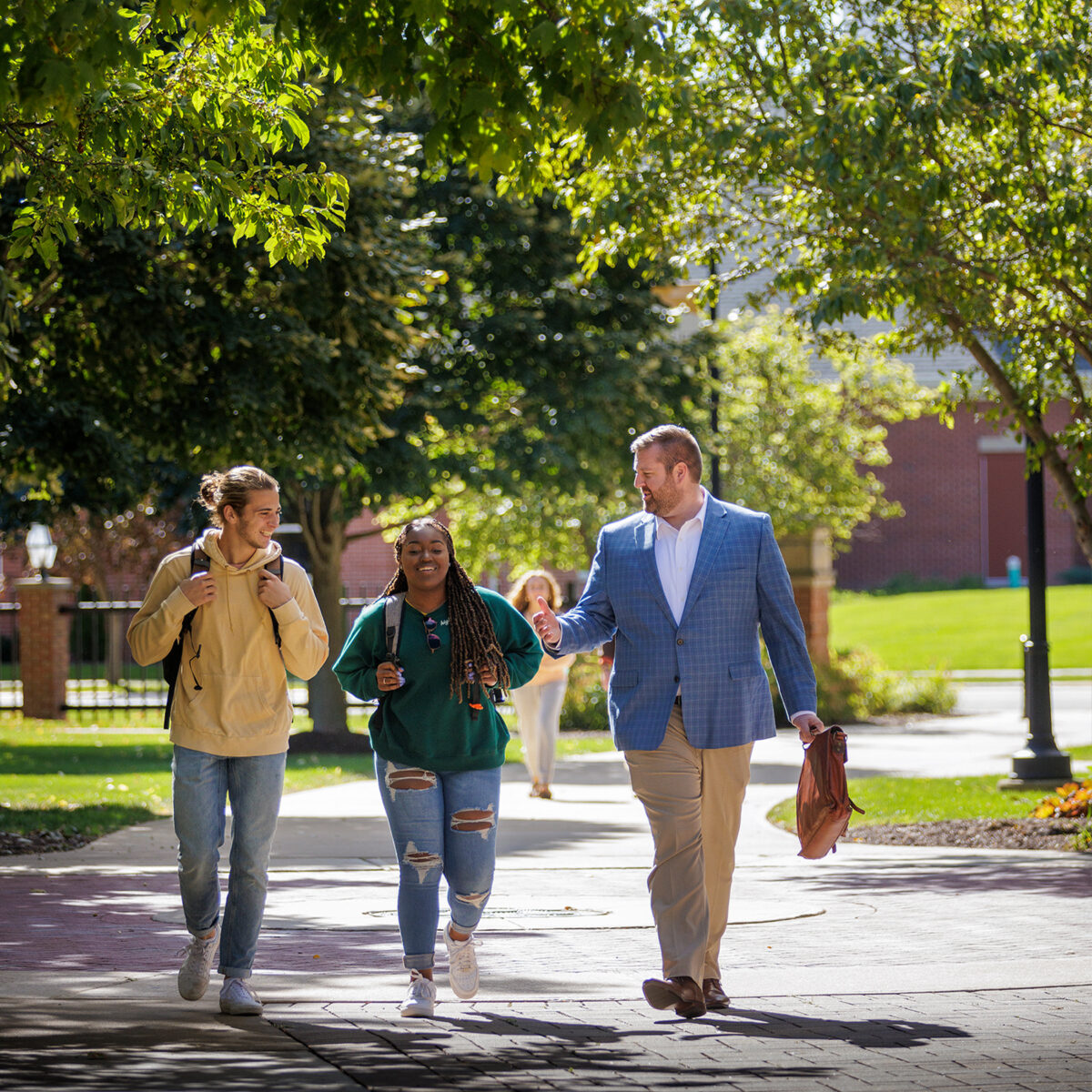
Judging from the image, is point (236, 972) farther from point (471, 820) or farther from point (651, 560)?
point (651, 560)

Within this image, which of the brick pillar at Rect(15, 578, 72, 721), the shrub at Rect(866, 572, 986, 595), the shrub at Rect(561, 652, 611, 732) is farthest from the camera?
the shrub at Rect(866, 572, 986, 595)

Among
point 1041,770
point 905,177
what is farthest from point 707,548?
point 1041,770

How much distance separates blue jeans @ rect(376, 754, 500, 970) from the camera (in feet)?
19.3

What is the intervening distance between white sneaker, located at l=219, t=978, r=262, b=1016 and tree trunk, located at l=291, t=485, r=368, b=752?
14.5 metres

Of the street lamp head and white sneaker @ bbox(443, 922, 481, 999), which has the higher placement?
the street lamp head

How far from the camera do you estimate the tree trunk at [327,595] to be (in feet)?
67.7

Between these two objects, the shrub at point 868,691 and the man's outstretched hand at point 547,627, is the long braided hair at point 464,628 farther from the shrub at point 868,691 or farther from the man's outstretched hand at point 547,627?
the shrub at point 868,691

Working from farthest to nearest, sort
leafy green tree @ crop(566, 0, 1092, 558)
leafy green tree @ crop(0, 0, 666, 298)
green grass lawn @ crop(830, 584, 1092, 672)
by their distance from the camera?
green grass lawn @ crop(830, 584, 1092, 672) → leafy green tree @ crop(566, 0, 1092, 558) → leafy green tree @ crop(0, 0, 666, 298)

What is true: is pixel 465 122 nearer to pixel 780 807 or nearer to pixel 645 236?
pixel 645 236

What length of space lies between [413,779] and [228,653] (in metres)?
0.80

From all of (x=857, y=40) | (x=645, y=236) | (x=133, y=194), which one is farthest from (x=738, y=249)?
(x=133, y=194)

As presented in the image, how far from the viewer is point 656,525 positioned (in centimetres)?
632

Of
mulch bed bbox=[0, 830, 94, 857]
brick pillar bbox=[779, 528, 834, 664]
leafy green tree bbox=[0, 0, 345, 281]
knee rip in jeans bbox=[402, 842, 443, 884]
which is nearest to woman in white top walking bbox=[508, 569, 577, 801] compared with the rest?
mulch bed bbox=[0, 830, 94, 857]

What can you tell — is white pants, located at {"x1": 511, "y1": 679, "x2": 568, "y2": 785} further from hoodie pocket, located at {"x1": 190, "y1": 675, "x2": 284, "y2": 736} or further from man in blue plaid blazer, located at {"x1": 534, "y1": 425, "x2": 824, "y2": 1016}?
hoodie pocket, located at {"x1": 190, "y1": 675, "x2": 284, "y2": 736}
